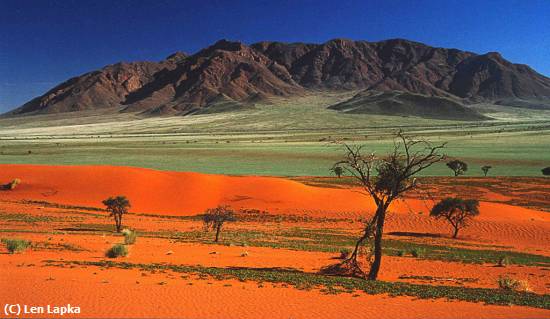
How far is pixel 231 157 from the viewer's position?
9094 centimetres

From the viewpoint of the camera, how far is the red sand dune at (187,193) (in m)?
43.2

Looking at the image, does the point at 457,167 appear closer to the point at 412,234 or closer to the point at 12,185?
the point at 412,234

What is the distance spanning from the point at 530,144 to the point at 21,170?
115m

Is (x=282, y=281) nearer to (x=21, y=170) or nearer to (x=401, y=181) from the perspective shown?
(x=401, y=181)

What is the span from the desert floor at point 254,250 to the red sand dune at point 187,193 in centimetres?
20

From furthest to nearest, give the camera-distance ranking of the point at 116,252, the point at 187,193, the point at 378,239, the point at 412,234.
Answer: the point at 187,193
the point at 412,234
the point at 116,252
the point at 378,239

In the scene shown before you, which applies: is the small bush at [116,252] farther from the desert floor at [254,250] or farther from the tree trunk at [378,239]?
the tree trunk at [378,239]

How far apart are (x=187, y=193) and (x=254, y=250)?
81.1 feet

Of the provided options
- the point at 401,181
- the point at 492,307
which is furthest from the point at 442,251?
the point at 492,307

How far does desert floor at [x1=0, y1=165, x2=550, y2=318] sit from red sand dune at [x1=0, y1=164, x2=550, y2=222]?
0.20 metres

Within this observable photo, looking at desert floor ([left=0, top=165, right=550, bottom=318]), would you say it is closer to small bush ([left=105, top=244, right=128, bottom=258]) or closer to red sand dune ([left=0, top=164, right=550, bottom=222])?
red sand dune ([left=0, top=164, right=550, bottom=222])

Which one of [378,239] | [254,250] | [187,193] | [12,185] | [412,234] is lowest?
[412,234]

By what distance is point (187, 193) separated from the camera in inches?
1874

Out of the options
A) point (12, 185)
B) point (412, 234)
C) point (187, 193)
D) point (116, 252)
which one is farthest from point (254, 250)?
point (12, 185)
